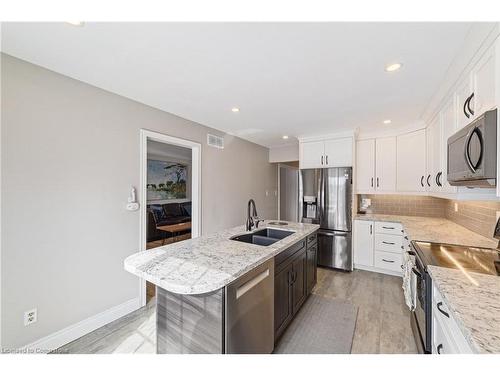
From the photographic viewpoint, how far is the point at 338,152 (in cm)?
372

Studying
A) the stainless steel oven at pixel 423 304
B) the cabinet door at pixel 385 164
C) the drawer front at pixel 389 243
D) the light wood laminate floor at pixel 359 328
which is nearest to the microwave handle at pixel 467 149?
the stainless steel oven at pixel 423 304

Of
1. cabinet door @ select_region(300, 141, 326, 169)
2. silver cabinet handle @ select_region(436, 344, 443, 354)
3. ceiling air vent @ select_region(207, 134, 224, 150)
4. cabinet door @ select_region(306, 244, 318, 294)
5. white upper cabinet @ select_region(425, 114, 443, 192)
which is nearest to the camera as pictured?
silver cabinet handle @ select_region(436, 344, 443, 354)

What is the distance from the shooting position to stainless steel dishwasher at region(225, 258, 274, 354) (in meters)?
1.23

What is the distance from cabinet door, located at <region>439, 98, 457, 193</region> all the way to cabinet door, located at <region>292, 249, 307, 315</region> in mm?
1542

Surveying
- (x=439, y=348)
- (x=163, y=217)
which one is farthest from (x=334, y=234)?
(x=163, y=217)

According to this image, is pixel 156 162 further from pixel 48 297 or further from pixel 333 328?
pixel 333 328

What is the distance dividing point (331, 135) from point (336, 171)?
681 millimetres

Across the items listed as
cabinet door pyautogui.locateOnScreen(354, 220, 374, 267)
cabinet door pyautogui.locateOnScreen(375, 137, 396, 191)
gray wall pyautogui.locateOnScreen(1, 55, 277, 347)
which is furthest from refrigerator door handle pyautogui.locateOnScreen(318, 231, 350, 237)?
gray wall pyautogui.locateOnScreen(1, 55, 277, 347)

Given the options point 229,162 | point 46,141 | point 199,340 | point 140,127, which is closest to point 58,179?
point 46,141

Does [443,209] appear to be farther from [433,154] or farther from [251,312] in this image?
[251,312]

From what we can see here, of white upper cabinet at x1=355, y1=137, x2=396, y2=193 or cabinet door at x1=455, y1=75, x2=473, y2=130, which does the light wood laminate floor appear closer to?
white upper cabinet at x1=355, y1=137, x2=396, y2=193

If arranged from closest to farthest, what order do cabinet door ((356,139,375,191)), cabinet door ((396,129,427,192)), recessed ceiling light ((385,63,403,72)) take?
recessed ceiling light ((385,63,403,72)) < cabinet door ((396,129,427,192)) < cabinet door ((356,139,375,191))

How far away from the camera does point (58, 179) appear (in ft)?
6.07

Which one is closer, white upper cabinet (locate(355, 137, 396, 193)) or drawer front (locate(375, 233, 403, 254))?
drawer front (locate(375, 233, 403, 254))
